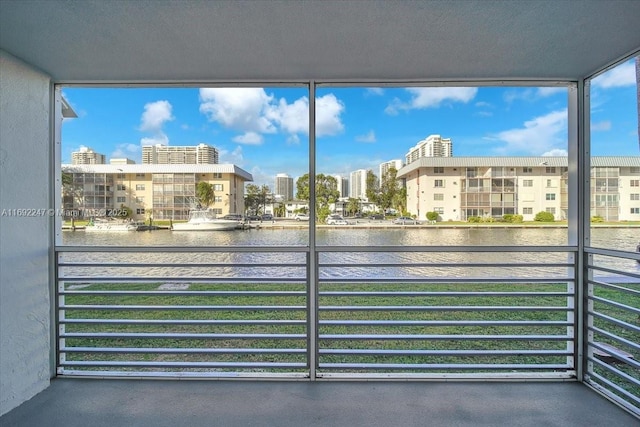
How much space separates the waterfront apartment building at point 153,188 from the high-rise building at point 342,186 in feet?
2.96

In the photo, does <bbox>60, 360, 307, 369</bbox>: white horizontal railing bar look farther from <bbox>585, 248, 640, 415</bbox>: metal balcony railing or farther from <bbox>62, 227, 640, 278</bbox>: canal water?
<bbox>585, 248, 640, 415</bbox>: metal balcony railing

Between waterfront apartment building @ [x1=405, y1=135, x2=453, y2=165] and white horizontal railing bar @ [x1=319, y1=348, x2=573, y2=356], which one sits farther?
waterfront apartment building @ [x1=405, y1=135, x2=453, y2=165]

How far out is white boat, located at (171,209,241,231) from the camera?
9.66 feet

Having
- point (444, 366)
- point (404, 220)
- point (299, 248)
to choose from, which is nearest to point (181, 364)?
point (299, 248)

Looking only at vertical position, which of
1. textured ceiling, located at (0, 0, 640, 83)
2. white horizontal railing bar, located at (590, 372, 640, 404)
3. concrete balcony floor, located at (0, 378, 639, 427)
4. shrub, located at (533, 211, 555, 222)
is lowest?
concrete balcony floor, located at (0, 378, 639, 427)

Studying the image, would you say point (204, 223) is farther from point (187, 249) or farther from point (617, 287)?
point (617, 287)

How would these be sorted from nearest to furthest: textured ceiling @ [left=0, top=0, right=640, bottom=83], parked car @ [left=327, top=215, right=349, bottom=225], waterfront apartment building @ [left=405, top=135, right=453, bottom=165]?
Result: textured ceiling @ [left=0, top=0, right=640, bottom=83] < parked car @ [left=327, top=215, right=349, bottom=225] < waterfront apartment building @ [left=405, top=135, right=453, bottom=165]

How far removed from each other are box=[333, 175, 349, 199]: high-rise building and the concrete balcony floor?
1534mm

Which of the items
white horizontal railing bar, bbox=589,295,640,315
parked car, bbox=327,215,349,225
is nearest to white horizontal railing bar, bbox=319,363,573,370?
white horizontal railing bar, bbox=589,295,640,315

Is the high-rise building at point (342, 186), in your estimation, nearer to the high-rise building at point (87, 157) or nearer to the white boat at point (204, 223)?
the white boat at point (204, 223)

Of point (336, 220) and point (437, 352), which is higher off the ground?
point (336, 220)

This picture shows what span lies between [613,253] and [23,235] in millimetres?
4116

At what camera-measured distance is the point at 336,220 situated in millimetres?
2902

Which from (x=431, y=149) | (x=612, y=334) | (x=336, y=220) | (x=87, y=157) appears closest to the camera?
(x=612, y=334)
